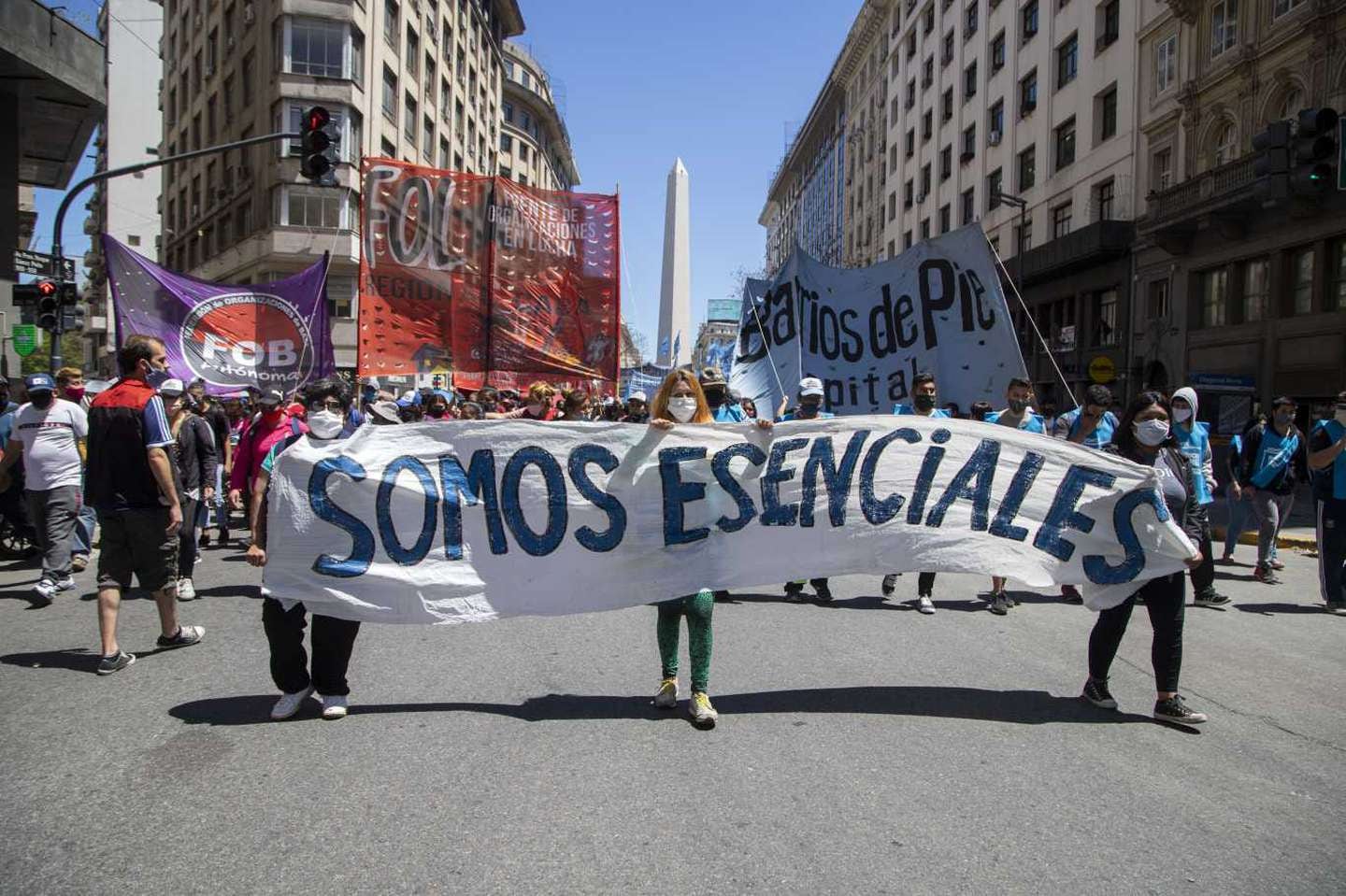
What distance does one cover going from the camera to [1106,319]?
30.8 meters

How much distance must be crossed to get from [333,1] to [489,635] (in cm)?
3411

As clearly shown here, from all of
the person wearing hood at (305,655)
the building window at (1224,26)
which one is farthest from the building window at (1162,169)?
the person wearing hood at (305,655)

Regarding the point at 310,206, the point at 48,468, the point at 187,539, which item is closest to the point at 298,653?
the point at 187,539

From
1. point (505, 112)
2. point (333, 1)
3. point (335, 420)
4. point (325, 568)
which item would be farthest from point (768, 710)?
point (505, 112)

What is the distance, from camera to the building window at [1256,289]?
76.0ft

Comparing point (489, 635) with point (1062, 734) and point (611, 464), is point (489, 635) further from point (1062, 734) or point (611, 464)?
point (1062, 734)

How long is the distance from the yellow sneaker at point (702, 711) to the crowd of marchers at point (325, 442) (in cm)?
1

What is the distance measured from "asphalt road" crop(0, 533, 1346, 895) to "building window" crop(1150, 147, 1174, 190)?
24.8m

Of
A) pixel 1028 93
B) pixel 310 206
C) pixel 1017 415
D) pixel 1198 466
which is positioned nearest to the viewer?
pixel 1017 415

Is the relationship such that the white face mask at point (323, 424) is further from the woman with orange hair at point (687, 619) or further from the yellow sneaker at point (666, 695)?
the yellow sneaker at point (666, 695)

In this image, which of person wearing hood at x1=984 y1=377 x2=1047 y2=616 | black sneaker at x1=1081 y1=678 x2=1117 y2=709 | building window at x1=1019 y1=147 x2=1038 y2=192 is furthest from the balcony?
black sneaker at x1=1081 y1=678 x2=1117 y2=709

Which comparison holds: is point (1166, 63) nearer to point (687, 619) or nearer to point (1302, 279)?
point (1302, 279)

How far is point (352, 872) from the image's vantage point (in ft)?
9.84

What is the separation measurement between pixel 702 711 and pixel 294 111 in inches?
1390
